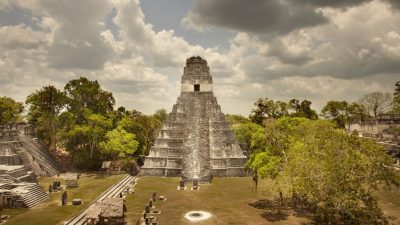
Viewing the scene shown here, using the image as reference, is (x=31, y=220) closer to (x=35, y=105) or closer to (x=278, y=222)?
(x=278, y=222)

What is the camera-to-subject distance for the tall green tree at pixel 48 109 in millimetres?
55572

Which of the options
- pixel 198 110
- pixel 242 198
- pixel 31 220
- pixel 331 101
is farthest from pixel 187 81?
pixel 331 101

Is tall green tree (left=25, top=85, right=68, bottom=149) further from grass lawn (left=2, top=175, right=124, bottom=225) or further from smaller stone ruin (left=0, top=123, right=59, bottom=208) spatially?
grass lawn (left=2, top=175, right=124, bottom=225)

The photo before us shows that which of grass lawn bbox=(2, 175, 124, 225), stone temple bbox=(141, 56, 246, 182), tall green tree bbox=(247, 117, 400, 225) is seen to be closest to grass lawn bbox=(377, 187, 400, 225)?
tall green tree bbox=(247, 117, 400, 225)

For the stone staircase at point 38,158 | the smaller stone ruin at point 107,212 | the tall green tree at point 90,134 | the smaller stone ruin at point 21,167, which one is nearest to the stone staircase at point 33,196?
the smaller stone ruin at point 21,167

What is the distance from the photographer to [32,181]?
35.3 meters

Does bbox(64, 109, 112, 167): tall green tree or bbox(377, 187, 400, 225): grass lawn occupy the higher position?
bbox(64, 109, 112, 167): tall green tree

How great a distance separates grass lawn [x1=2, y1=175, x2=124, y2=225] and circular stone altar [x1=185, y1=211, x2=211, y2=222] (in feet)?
31.0

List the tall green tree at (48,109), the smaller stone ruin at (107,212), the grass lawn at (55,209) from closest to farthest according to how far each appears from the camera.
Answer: the smaller stone ruin at (107,212), the grass lawn at (55,209), the tall green tree at (48,109)

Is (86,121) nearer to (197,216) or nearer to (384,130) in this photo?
(197,216)

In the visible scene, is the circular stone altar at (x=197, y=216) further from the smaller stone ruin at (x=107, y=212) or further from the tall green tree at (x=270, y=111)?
the tall green tree at (x=270, y=111)

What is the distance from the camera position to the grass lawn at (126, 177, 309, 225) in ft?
83.8

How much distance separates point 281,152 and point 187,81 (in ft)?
88.9

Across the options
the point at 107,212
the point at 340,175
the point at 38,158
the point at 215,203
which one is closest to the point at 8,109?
the point at 38,158
